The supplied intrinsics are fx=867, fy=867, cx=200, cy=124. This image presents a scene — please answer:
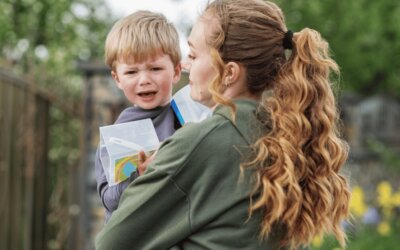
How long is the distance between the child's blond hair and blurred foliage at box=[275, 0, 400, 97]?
1266cm

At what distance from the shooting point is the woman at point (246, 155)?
7.77ft

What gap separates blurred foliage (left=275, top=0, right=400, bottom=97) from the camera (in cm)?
1628

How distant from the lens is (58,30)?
12562mm

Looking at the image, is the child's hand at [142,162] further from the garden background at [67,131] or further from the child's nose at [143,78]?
the garden background at [67,131]

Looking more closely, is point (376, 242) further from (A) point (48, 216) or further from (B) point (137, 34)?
(B) point (137, 34)

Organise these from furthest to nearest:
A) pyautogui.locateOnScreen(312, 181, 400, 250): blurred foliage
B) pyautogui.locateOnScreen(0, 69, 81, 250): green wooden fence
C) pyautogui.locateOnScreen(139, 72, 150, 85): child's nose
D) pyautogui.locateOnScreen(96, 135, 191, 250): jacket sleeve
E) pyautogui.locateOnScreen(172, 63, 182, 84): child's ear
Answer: pyautogui.locateOnScreen(312, 181, 400, 250): blurred foliage < pyautogui.locateOnScreen(0, 69, 81, 250): green wooden fence < pyautogui.locateOnScreen(172, 63, 182, 84): child's ear < pyautogui.locateOnScreen(139, 72, 150, 85): child's nose < pyautogui.locateOnScreen(96, 135, 191, 250): jacket sleeve

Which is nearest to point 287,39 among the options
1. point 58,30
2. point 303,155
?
point 303,155

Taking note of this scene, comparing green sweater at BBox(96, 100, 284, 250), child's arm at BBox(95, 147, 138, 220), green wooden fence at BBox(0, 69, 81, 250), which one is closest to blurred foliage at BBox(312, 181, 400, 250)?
green wooden fence at BBox(0, 69, 81, 250)

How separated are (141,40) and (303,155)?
2.28 ft

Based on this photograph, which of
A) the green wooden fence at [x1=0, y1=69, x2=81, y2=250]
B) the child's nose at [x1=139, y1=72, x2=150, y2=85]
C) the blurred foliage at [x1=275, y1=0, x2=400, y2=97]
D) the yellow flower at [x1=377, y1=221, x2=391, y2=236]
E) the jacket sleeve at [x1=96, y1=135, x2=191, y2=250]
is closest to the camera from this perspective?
the jacket sleeve at [x1=96, y1=135, x2=191, y2=250]

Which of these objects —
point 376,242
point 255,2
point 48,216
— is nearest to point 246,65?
point 255,2

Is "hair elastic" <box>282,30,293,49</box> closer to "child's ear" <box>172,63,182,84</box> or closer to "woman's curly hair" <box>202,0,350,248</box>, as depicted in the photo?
"woman's curly hair" <box>202,0,350,248</box>

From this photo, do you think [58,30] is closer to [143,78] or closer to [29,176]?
[29,176]

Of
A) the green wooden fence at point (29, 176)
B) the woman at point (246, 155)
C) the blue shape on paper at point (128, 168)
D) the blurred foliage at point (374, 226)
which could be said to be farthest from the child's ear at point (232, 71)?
the blurred foliage at point (374, 226)
